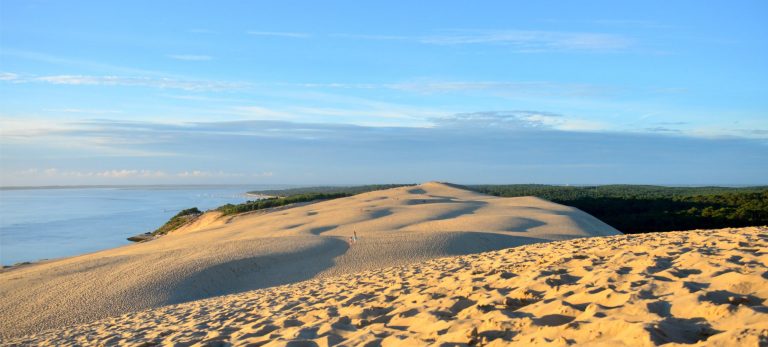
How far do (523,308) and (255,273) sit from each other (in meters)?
8.24

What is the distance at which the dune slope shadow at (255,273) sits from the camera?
11219mm

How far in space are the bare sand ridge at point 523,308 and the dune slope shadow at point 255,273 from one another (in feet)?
6.94

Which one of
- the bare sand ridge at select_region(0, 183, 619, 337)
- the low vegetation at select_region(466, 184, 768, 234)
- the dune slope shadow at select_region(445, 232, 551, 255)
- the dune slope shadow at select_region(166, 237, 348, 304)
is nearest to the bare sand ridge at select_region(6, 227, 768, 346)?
the bare sand ridge at select_region(0, 183, 619, 337)

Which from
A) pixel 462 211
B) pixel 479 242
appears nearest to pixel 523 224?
pixel 462 211

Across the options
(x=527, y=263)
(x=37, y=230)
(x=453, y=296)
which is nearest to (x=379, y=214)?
(x=527, y=263)

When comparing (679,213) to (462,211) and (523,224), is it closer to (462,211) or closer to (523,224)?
(462,211)

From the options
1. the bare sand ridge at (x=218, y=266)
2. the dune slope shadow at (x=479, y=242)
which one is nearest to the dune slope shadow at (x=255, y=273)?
the bare sand ridge at (x=218, y=266)

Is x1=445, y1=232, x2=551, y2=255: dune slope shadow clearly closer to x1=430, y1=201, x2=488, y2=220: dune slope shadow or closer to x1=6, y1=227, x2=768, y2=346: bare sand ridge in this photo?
x1=6, y1=227, x2=768, y2=346: bare sand ridge

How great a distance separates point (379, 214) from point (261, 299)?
14603 mm

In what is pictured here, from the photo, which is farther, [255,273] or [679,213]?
[679,213]

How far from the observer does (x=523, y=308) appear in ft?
17.2

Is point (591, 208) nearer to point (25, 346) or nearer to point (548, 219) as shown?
point (548, 219)

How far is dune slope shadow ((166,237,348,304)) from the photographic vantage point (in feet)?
36.8

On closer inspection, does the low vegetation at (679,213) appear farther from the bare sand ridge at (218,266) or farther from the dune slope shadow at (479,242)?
the dune slope shadow at (479,242)
